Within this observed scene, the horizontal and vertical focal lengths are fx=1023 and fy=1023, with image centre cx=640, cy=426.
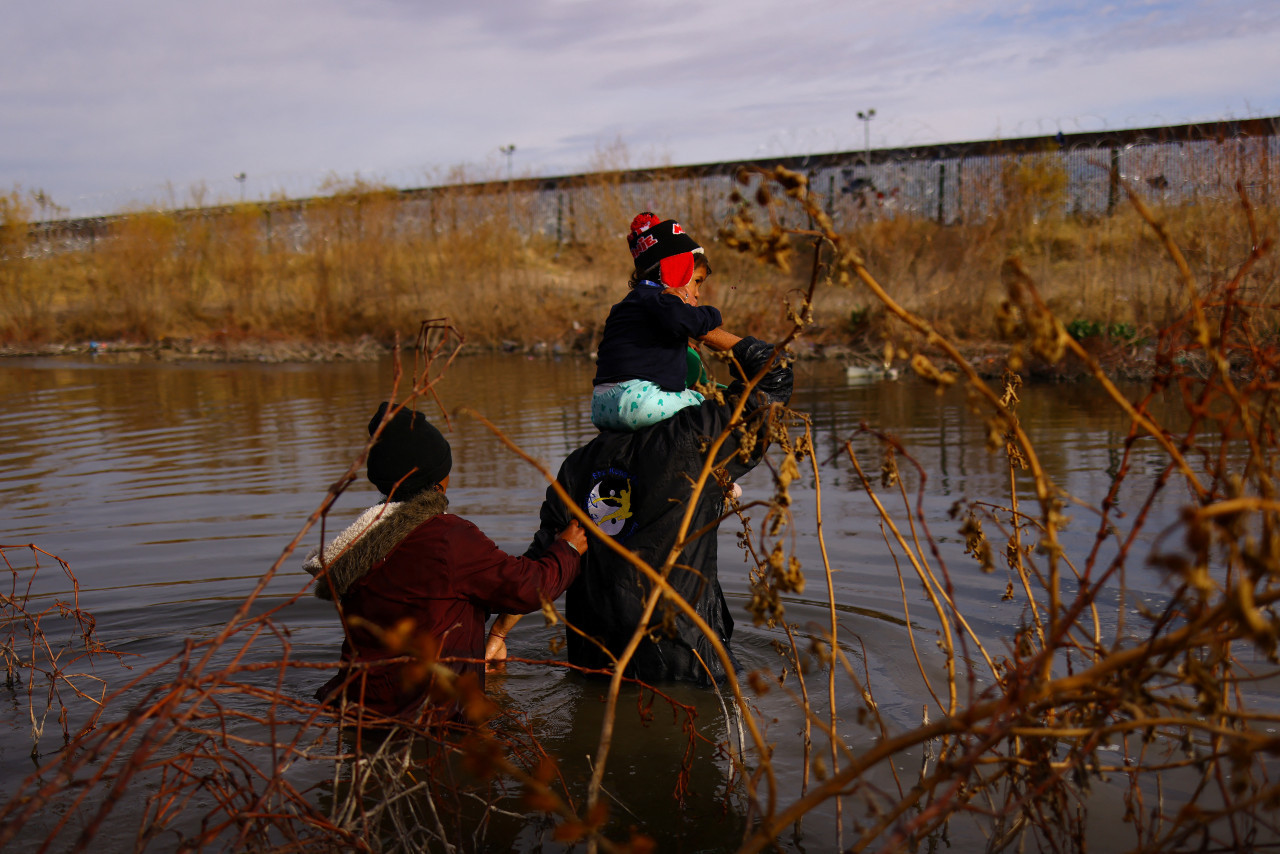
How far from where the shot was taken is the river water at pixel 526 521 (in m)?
3.79

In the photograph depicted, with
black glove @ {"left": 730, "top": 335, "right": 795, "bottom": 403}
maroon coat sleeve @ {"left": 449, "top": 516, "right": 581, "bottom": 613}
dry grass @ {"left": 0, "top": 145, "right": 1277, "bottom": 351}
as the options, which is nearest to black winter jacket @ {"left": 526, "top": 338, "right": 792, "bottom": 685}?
black glove @ {"left": 730, "top": 335, "right": 795, "bottom": 403}

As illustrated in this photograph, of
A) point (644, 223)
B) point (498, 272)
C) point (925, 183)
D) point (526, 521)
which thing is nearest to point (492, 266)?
point (498, 272)

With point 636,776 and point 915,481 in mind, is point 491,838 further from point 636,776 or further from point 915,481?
point 915,481

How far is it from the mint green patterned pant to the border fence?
15.5 meters

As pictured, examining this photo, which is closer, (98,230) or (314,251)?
(314,251)

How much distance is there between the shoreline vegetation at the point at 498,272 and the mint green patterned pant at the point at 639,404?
13.1 meters

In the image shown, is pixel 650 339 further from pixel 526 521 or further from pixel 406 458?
pixel 526 521

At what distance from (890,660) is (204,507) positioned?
222 inches

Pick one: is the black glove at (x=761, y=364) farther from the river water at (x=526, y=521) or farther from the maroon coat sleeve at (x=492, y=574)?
the maroon coat sleeve at (x=492, y=574)

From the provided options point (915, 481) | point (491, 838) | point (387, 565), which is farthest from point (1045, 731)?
point (915, 481)

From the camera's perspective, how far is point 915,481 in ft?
27.4

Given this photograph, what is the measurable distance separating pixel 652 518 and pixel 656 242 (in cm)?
105

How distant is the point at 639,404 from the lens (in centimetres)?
388

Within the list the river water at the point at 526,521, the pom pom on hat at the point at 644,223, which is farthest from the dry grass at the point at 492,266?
the pom pom on hat at the point at 644,223
